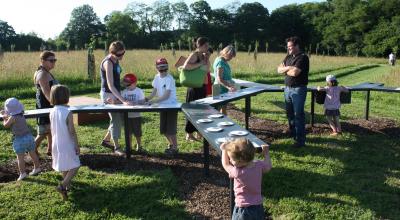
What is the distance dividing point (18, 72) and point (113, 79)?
972cm

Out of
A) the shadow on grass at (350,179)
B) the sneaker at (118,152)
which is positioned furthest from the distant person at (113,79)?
the shadow on grass at (350,179)

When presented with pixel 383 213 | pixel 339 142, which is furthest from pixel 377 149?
pixel 383 213

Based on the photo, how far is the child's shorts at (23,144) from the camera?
5.03 meters

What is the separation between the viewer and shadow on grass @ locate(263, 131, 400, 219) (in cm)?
464

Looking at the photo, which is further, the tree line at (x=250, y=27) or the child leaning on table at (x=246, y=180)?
the tree line at (x=250, y=27)

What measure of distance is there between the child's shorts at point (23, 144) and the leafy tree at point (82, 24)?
7613 cm

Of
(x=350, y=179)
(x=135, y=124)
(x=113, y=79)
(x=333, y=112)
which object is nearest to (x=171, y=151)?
(x=135, y=124)

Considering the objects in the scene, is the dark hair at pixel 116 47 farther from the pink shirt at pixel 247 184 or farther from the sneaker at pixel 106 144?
the pink shirt at pixel 247 184

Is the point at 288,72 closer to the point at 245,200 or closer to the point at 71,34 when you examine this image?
the point at 245,200

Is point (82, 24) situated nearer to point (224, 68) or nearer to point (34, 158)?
point (224, 68)

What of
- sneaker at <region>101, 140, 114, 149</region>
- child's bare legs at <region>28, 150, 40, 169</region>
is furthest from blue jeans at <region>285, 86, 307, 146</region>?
child's bare legs at <region>28, 150, 40, 169</region>

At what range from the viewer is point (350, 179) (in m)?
5.27

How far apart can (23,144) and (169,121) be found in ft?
6.45

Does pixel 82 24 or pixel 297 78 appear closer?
pixel 297 78
